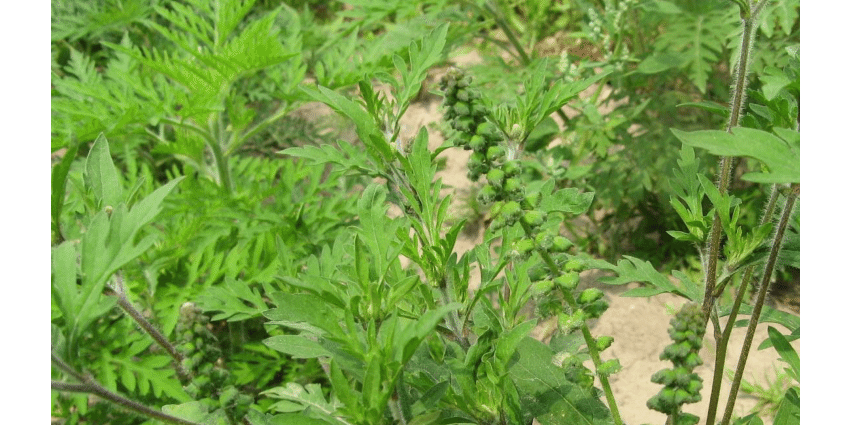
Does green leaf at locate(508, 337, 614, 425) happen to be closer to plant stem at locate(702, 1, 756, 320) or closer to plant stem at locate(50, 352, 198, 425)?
plant stem at locate(702, 1, 756, 320)

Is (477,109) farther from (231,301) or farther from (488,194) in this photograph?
(231,301)

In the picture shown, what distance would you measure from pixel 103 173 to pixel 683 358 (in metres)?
1.26

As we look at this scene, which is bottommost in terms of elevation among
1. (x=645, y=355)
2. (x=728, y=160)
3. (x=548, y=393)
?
(x=645, y=355)

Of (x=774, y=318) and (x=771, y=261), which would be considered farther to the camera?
(x=774, y=318)

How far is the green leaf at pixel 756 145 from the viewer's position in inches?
43.1

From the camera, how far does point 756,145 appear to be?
43.6 inches

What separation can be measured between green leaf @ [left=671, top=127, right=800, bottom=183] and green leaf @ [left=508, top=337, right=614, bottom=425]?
686 millimetres

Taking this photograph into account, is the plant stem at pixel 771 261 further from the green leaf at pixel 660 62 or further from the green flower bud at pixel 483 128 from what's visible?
the green leaf at pixel 660 62

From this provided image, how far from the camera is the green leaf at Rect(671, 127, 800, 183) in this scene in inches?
43.1

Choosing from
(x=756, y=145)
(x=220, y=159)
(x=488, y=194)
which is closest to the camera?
(x=756, y=145)

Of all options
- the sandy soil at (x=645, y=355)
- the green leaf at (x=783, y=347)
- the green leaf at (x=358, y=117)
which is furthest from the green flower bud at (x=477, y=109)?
the sandy soil at (x=645, y=355)

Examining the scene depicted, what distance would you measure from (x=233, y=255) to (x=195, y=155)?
0.61m

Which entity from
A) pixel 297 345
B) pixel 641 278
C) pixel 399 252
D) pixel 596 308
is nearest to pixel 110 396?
pixel 297 345

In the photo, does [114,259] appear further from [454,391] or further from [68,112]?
[68,112]
